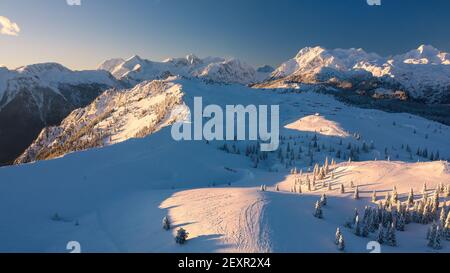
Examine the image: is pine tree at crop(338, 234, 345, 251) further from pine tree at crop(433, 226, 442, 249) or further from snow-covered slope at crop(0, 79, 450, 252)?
pine tree at crop(433, 226, 442, 249)

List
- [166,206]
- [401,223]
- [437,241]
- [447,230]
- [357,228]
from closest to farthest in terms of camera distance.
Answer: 1. [437,241]
2. [447,230]
3. [357,228]
4. [401,223]
5. [166,206]

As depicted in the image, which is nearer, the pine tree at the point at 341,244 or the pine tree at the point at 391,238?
the pine tree at the point at 341,244

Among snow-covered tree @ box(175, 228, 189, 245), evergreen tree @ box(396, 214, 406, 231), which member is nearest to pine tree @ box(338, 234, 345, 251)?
evergreen tree @ box(396, 214, 406, 231)

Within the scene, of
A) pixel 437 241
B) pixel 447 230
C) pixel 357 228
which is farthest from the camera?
pixel 357 228

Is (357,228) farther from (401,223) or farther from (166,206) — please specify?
(166,206)

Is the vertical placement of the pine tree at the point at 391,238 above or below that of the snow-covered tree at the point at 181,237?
below

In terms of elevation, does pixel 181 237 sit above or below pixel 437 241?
above

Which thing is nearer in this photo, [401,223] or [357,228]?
[357,228]

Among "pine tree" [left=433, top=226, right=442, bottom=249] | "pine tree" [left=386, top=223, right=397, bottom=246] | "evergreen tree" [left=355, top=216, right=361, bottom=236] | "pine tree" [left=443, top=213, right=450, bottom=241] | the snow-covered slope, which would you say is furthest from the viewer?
"evergreen tree" [left=355, top=216, right=361, bottom=236]

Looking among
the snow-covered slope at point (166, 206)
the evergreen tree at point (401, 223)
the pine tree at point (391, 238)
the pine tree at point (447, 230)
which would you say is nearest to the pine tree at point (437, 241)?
the snow-covered slope at point (166, 206)

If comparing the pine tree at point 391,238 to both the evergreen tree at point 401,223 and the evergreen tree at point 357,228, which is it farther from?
the evergreen tree at point 401,223

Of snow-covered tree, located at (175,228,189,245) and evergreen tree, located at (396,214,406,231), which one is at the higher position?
snow-covered tree, located at (175,228,189,245)

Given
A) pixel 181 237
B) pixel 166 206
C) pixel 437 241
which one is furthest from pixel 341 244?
pixel 166 206

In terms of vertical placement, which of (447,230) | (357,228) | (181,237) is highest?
(181,237)
